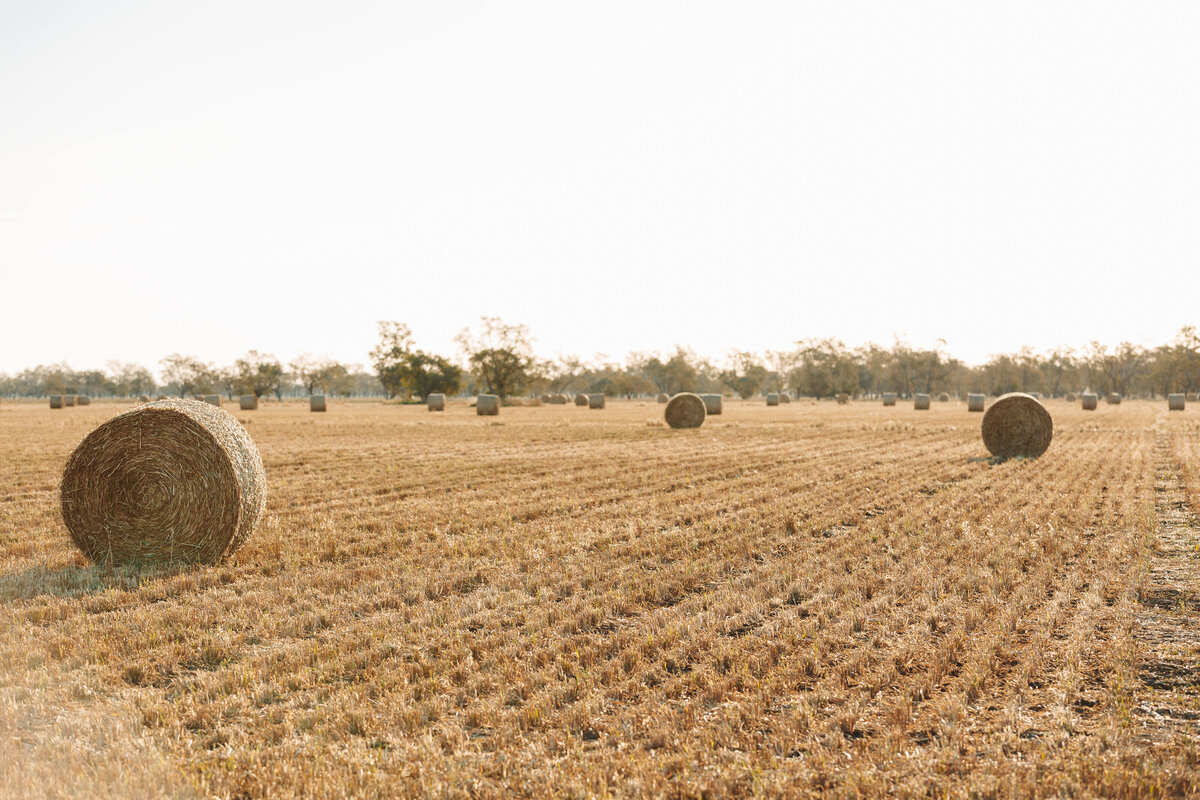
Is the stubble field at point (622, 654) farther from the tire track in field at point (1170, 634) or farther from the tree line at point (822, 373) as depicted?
the tree line at point (822, 373)

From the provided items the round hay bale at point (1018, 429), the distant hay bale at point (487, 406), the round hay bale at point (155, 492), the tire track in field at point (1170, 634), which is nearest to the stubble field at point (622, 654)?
the tire track in field at point (1170, 634)

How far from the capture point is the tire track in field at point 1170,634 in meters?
4.99

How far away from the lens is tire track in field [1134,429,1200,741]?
4.99 meters

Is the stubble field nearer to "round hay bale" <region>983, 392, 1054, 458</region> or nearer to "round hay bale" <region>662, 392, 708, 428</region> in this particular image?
"round hay bale" <region>983, 392, 1054, 458</region>

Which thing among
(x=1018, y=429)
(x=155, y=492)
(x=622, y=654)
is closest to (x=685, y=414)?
(x=1018, y=429)

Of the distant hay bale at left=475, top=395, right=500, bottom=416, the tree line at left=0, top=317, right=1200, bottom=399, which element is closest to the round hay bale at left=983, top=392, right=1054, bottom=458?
the distant hay bale at left=475, top=395, right=500, bottom=416

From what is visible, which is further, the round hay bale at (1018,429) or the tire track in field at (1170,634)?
the round hay bale at (1018,429)

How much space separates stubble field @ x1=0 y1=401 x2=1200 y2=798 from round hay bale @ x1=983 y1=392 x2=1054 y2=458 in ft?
26.1

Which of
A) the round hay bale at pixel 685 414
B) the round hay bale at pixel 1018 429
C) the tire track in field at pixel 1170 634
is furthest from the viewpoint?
the round hay bale at pixel 685 414

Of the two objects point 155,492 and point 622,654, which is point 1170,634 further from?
point 155,492

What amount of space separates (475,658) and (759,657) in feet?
7.23

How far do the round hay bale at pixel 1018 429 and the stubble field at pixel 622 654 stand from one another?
7.95m

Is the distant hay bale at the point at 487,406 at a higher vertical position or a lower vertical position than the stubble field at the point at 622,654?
higher

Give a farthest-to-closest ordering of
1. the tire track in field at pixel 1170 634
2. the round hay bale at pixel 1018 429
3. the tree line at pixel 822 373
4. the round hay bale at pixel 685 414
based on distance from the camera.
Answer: the tree line at pixel 822 373
the round hay bale at pixel 685 414
the round hay bale at pixel 1018 429
the tire track in field at pixel 1170 634
